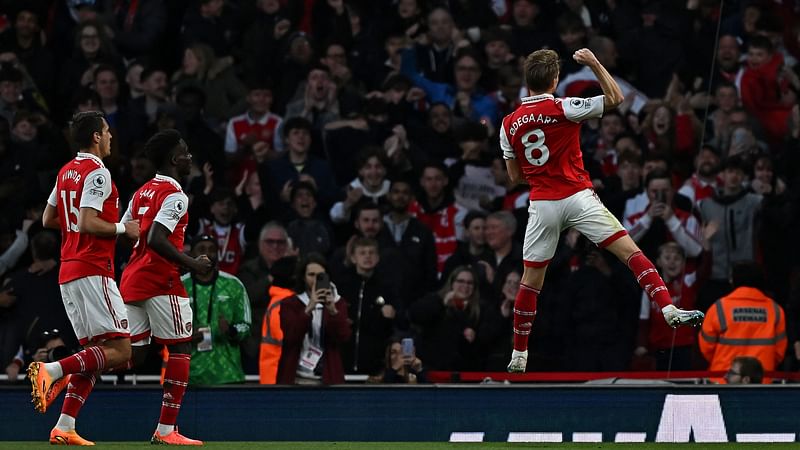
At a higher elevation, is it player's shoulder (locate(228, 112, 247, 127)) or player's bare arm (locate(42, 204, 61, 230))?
player's shoulder (locate(228, 112, 247, 127))

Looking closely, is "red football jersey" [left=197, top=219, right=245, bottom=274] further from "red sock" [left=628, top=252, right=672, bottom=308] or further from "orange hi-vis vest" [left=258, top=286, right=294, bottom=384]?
"red sock" [left=628, top=252, right=672, bottom=308]

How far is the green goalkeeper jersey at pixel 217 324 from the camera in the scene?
39.9 feet

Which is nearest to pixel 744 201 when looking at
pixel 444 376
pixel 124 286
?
pixel 444 376

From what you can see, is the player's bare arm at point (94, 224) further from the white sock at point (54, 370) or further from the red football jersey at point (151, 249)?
the white sock at point (54, 370)

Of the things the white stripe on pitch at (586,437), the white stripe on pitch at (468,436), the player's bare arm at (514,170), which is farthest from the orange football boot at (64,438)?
the white stripe on pitch at (586,437)

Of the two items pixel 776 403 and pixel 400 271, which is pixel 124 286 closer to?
pixel 400 271

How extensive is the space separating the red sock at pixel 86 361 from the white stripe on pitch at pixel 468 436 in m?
2.88

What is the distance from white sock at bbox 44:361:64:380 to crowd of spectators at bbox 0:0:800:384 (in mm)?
2341

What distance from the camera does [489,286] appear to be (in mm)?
13523

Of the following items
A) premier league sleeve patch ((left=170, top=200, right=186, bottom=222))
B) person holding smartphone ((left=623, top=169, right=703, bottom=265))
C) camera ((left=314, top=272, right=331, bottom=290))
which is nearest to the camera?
premier league sleeve patch ((left=170, top=200, right=186, bottom=222))

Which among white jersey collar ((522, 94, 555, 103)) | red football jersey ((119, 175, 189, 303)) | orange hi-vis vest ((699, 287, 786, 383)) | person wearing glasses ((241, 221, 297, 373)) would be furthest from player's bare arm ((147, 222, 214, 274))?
orange hi-vis vest ((699, 287, 786, 383))

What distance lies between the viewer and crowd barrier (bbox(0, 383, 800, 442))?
1127 cm

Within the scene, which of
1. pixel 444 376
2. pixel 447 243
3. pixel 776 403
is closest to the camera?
pixel 776 403

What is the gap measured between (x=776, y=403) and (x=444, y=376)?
2.86m
